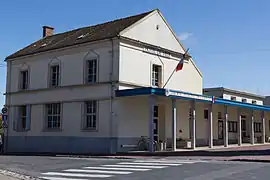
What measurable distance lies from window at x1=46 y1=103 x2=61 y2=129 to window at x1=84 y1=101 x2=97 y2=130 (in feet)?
9.33

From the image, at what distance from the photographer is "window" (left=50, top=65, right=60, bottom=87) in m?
29.8

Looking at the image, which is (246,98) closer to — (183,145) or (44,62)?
(183,145)

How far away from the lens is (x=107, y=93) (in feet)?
84.7

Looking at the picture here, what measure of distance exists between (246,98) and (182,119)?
18.3m

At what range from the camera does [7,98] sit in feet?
111

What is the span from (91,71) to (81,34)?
195 inches

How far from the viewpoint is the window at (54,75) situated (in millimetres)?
29848

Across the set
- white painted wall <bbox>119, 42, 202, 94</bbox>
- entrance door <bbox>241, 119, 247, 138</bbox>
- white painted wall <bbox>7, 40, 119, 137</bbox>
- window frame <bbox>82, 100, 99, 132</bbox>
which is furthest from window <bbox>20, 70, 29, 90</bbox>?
entrance door <bbox>241, 119, 247, 138</bbox>

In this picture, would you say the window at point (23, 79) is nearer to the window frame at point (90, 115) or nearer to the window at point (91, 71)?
the window at point (91, 71)

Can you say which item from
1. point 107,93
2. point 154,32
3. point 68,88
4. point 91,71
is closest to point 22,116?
point 68,88

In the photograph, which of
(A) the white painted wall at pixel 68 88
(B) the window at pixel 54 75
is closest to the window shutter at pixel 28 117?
(A) the white painted wall at pixel 68 88

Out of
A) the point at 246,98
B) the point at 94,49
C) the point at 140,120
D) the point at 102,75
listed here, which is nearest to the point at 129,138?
the point at 140,120

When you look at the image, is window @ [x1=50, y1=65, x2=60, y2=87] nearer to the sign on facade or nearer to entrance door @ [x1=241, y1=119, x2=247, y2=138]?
→ the sign on facade

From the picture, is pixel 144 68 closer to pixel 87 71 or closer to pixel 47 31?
pixel 87 71
